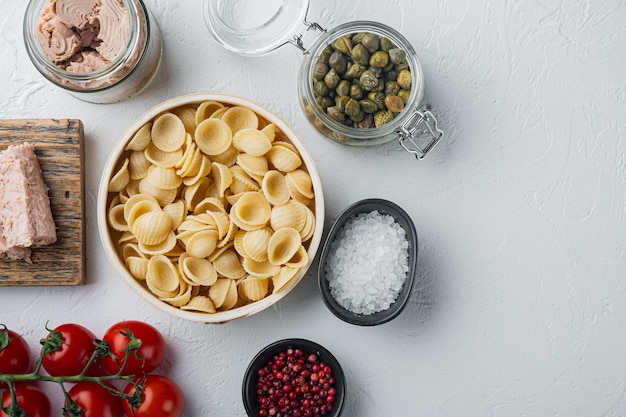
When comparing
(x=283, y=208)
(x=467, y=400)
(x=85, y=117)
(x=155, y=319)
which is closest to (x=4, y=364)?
(x=155, y=319)

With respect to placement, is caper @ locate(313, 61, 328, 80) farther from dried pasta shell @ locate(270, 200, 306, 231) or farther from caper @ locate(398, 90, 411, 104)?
dried pasta shell @ locate(270, 200, 306, 231)

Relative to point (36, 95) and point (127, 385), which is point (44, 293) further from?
point (36, 95)

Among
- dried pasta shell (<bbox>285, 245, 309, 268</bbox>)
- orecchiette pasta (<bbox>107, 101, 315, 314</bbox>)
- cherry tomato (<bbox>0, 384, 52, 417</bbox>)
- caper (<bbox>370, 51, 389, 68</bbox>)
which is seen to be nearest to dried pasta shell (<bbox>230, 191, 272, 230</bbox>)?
orecchiette pasta (<bbox>107, 101, 315, 314</bbox>)

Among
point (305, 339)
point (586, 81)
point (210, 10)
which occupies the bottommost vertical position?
point (305, 339)

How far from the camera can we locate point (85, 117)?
5.60 ft

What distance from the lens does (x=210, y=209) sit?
1.61 meters

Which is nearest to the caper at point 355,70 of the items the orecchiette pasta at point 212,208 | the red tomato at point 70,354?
the orecchiette pasta at point 212,208

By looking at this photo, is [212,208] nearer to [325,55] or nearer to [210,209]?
[210,209]

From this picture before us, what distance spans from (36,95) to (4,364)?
686mm

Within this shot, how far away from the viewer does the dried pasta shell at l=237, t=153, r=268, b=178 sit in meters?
1.58

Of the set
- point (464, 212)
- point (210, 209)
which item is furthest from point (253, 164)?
point (464, 212)

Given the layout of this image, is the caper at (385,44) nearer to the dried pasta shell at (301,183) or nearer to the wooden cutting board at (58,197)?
the dried pasta shell at (301,183)

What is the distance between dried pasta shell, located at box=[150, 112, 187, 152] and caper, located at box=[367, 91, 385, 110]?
18.0 inches

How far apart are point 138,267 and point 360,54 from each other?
732 millimetres
